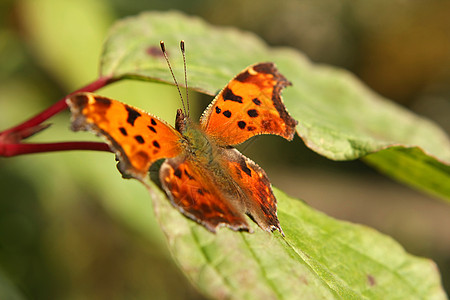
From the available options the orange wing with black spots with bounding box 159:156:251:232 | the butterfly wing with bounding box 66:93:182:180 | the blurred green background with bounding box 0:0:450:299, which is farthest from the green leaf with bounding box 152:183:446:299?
the blurred green background with bounding box 0:0:450:299

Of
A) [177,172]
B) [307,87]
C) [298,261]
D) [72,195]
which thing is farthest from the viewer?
[72,195]

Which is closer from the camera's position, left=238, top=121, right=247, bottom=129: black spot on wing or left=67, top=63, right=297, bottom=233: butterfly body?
left=67, top=63, right=297, bottom=233: butterfly body

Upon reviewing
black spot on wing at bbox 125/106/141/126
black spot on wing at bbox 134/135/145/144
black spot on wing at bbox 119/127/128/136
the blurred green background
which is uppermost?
black spot on wing at bbox 125/106/141/126

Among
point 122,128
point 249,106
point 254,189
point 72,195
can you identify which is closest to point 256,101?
point 249,106

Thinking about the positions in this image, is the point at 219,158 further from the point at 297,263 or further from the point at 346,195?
the point at 346,195

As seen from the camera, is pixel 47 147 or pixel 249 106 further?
pixel 249 106

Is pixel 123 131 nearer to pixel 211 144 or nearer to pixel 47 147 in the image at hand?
pixel 47 147

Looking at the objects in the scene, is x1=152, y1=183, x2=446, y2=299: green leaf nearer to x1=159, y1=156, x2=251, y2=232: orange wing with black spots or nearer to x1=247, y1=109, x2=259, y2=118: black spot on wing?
x1=159, y1=156, x2=251, y2=232: orange wing with black spots
